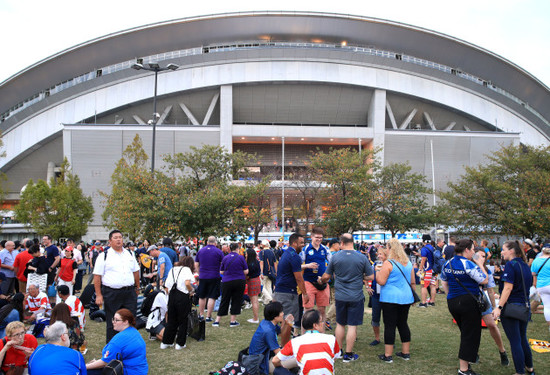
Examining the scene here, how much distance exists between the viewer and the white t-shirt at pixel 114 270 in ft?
20.4

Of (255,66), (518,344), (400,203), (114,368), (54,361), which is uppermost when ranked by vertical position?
(255,66)

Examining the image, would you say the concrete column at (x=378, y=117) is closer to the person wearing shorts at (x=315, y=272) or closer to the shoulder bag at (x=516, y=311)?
the person wearing shorts at (x=315, y=272)

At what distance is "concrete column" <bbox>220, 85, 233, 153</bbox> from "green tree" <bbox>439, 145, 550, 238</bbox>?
70.4ft

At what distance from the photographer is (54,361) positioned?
3650mm

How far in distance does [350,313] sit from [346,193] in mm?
20416

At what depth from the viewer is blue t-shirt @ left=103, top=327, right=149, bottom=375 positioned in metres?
4.15

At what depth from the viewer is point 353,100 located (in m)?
43.5

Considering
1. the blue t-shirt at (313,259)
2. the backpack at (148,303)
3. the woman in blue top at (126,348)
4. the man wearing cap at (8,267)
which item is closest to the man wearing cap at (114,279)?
the backpack at (148,303)

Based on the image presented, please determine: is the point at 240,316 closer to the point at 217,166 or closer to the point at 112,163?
the point at 217,166

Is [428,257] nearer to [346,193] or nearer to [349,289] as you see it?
[349,289]

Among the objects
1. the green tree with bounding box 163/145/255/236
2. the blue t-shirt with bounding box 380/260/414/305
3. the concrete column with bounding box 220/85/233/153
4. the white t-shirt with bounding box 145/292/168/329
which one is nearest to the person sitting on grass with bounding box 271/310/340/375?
the blue t-shirt with bounding box 380/260/414/305

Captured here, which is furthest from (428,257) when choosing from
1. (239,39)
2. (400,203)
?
(239,39)

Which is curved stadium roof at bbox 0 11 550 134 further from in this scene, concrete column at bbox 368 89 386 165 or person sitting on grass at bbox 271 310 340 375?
person sitting on grass at bbox 271 310 340 375

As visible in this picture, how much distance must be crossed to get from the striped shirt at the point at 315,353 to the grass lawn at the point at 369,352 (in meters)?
1.86
